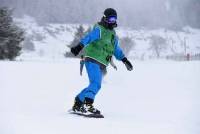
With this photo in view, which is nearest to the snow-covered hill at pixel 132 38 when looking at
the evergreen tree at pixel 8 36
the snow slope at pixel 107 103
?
the evergreen tree at pixel 8 36

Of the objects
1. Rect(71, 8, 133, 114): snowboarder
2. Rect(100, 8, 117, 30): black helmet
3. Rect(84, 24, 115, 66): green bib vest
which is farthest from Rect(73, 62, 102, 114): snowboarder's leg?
Rect(100, 8, 117, 30): black helmet

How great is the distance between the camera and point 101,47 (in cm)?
702

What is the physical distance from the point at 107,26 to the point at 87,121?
62.0 inches

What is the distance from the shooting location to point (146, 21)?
136 metres

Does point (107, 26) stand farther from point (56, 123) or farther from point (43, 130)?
point (43, 130)

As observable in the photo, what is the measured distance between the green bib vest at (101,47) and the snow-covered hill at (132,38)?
7391cm

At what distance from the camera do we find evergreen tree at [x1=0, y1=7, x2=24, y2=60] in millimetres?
38656

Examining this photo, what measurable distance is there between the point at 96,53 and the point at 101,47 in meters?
0.11

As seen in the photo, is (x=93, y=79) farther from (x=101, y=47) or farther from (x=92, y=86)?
(x=101, y=47)

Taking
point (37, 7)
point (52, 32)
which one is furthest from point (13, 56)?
point (37, 7)

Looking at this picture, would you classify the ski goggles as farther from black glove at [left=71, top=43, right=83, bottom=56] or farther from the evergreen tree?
the evergreen tree

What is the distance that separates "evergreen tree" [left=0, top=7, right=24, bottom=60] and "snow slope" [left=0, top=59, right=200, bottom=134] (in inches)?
774

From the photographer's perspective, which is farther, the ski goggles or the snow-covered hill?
the snow-covered hill

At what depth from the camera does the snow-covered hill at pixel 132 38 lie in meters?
90.0
